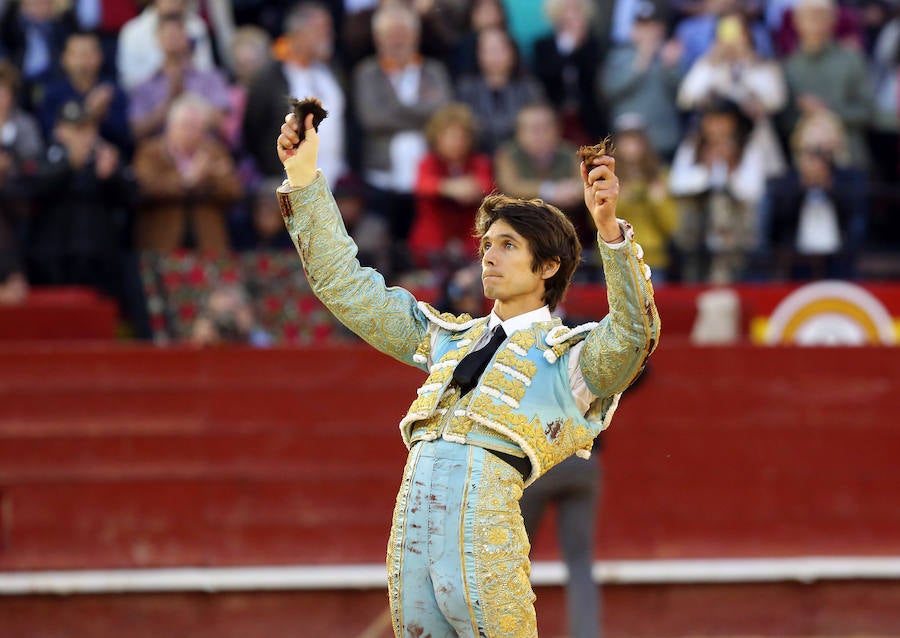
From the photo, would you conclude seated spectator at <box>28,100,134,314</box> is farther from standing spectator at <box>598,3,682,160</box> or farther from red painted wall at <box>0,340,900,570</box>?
standing spectator at <box>598,3,682,160</box>

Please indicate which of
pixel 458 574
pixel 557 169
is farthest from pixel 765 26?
pixel 458 574

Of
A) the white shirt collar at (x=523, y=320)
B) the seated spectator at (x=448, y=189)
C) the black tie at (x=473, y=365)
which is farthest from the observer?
the seated spectator at (x=448, y=189)

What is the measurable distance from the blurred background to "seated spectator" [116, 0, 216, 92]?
2cm

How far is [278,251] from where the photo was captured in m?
8.38

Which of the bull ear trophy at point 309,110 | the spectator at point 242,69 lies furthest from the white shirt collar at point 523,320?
the spectator at point 242,69

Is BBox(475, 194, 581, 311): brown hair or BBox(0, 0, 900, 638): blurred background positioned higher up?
BBox(0, 0, 900, 638): blurred background

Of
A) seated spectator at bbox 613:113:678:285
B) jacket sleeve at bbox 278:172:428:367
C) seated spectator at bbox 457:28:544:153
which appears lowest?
jacket sleeve at bbox 278:172:428:367

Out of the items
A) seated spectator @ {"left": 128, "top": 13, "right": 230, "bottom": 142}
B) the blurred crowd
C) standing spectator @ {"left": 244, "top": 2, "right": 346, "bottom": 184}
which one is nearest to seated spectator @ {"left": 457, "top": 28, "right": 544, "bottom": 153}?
the blurred crowd

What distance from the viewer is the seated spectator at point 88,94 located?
850 centimetres

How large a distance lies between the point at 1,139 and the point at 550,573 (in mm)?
3234

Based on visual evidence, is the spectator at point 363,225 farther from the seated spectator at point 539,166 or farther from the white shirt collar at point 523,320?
the white shirt collar at point 523,320

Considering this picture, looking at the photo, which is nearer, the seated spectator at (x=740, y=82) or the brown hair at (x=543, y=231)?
the brown hair at (x=543, y=231)

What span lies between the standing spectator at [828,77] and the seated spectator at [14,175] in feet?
12.6

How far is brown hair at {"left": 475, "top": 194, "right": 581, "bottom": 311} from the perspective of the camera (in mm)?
3705
